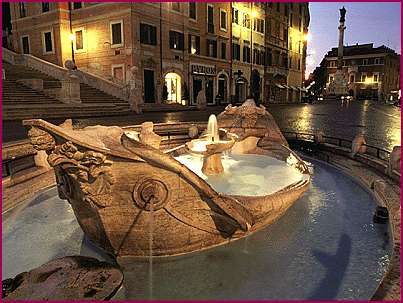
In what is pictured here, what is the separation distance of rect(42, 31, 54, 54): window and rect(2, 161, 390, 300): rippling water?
25.3 metres

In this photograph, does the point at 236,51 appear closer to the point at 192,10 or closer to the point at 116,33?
the point at 192,10

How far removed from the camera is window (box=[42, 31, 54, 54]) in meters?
26.3

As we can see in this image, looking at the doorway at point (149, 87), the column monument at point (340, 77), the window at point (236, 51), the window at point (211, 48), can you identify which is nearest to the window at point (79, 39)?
the doorway at point (149, 87)

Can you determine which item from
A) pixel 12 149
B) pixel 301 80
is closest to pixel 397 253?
pixel 12 149

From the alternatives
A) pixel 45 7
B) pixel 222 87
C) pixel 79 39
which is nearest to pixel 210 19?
pixel 222 87

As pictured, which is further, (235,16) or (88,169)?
(235,16)

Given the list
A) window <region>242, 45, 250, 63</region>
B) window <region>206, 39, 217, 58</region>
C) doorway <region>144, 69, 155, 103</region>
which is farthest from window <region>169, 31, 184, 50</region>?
window <region>242, 45, 250, 63</region>

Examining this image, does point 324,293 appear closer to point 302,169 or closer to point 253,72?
point 302,169

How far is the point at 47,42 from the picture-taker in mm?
26609

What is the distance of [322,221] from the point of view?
4973mm

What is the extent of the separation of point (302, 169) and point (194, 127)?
582cm

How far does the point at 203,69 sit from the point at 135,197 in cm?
2707

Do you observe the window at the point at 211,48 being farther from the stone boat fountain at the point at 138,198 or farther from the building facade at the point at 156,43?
the stone boat fountain at the point at 138,198

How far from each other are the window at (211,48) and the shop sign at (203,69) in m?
1.26
